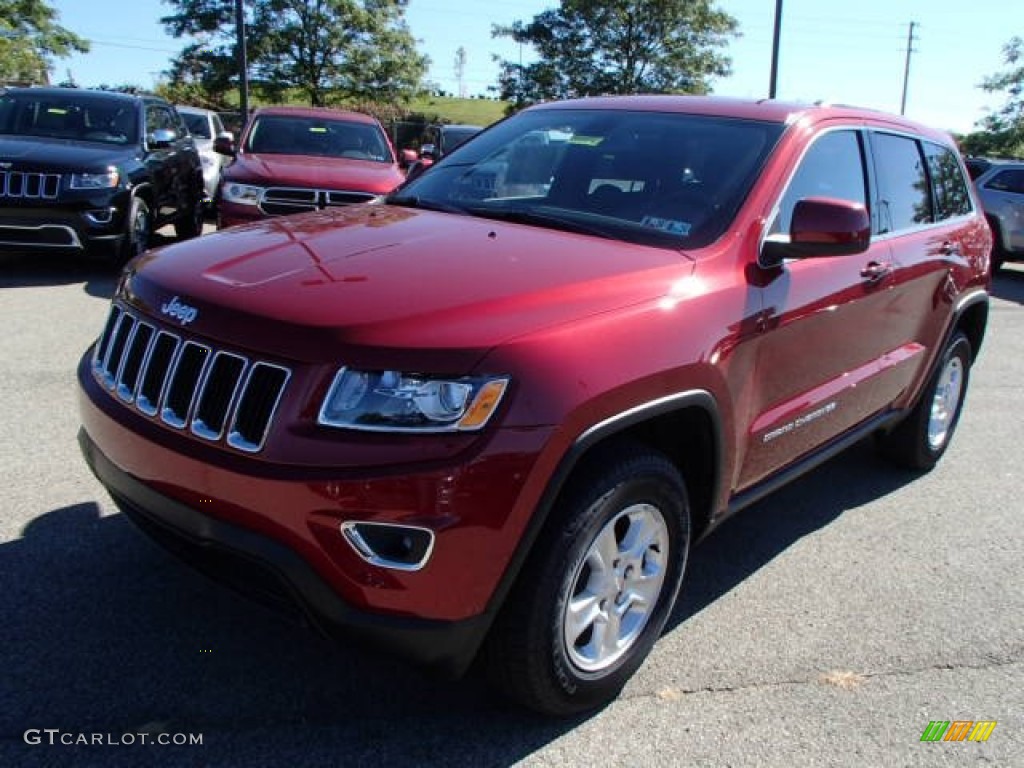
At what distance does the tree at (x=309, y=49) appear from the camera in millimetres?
27812

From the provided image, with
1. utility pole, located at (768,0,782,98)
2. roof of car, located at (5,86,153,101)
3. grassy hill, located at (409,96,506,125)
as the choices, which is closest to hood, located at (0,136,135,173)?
roof of car, located at (5,86,153,101)

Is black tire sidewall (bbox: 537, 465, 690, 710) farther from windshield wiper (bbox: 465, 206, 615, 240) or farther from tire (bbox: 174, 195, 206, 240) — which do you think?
tire (bbox: 174, 195, 206, 240)

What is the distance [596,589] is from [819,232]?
4.63ft

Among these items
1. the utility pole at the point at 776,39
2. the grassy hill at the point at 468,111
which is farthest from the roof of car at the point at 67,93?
the grassy hill at the point at 468,111

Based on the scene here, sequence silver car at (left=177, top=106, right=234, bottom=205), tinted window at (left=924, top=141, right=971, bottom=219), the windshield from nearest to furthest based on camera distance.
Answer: tinted window at (left=924, top=141, right=971, bottom=219) < silver car at (left=177, top=106, right=234, bottom=205) < the windshield

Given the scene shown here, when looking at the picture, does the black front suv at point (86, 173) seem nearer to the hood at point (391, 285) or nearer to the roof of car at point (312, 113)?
the roof of car at point (312, 113)

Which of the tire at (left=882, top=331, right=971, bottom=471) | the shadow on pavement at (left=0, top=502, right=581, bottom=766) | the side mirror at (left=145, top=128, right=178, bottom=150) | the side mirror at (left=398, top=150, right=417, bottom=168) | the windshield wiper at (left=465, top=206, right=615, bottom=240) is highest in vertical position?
the side mirror at (left=145, top=128, right=178, bottom=150)

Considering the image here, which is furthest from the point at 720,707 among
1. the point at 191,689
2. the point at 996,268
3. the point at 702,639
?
the point at 996,268

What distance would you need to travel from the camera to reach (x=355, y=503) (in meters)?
2.14

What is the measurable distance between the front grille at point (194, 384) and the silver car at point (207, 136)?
12109mm

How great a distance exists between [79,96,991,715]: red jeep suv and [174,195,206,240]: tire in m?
7.86

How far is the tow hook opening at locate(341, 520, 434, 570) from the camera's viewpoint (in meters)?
2.15

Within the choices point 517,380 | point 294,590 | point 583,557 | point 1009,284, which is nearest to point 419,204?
point 517,380

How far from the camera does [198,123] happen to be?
16.3m
